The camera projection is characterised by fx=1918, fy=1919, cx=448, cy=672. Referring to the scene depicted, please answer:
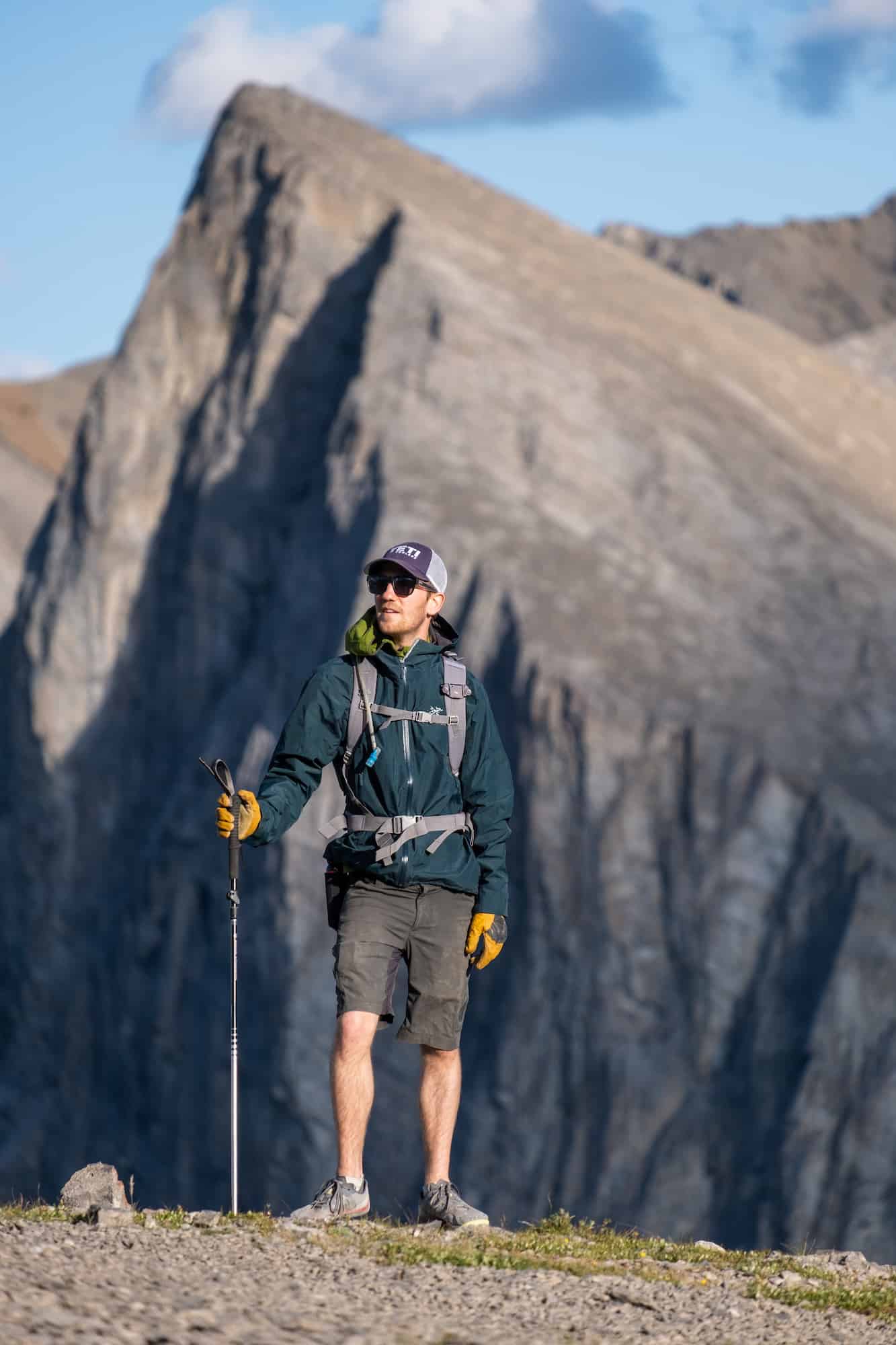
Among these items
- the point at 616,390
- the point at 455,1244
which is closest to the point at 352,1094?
the point at 455,1244

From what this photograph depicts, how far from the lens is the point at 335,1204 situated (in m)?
7.37

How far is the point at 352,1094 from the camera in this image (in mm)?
7406

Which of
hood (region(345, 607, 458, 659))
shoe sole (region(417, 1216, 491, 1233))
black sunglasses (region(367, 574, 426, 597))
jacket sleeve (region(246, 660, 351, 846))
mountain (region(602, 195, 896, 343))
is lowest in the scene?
shoe sole (region(417, 1216, 491, 1233))

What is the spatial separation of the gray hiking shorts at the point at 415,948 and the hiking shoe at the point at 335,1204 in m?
0.62

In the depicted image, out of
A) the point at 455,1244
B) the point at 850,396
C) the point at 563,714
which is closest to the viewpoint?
the point at 455,1244

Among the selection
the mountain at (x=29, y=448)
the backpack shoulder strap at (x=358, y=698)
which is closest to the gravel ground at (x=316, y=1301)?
the backpack shoulder strap at (x=358, y=698)

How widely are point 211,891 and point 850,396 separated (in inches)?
698

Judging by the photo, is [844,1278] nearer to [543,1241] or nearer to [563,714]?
[543,1241]

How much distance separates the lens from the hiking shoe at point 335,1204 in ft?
23.9

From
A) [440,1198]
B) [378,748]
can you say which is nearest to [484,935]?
[378,748]

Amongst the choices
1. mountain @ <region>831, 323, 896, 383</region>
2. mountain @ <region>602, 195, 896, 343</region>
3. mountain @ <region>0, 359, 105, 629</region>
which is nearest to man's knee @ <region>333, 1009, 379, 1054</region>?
mountain @ <region>0, 359, 105, 629</region>

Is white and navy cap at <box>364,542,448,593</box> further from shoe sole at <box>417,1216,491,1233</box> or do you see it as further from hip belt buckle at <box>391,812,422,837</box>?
shoe sole at <box>417,1216,491,1233</box>

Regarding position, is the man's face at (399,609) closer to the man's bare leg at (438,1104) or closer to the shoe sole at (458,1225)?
the man's bare leg at (438,1104)

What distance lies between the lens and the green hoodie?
7.45 m
